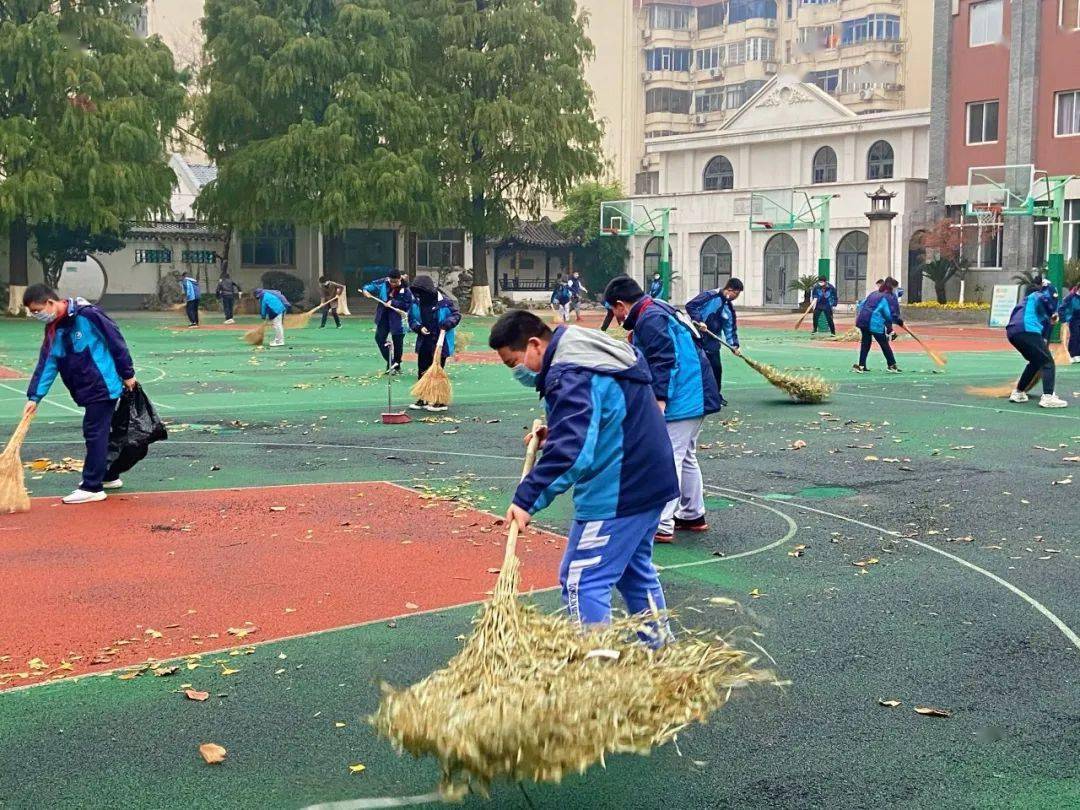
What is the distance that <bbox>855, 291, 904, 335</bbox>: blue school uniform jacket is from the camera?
21891 mm

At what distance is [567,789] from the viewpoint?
5.03 meters

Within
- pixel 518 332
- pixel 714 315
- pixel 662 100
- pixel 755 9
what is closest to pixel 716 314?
pixel 714 315

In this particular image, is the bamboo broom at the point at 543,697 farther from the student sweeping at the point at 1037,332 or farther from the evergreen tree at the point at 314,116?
the evergreen tree at the point at 314,116

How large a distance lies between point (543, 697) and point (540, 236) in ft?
188

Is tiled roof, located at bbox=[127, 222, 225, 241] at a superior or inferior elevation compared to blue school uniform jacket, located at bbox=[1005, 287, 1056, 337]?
superior

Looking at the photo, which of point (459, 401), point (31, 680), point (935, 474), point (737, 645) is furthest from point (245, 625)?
point (459, 401)

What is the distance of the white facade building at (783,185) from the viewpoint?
178 feet

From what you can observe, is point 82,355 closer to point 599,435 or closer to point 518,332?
point 518,332

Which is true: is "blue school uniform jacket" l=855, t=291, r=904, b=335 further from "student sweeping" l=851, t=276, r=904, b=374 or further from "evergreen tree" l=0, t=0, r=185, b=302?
"evergreen tree" l=0, t=0, r=185, b=302

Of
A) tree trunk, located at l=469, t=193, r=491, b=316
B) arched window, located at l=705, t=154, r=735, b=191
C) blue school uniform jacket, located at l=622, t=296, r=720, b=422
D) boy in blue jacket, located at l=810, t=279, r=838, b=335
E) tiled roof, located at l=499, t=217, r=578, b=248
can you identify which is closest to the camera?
blue school uniform jacket, located at l=622, t=296, r=720, b=422

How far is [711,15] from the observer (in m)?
83.8

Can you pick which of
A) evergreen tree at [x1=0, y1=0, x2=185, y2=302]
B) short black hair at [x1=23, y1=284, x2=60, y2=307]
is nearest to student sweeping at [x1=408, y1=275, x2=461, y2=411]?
short black hair at [x1=23, y1=284, x2=60, y2=307]

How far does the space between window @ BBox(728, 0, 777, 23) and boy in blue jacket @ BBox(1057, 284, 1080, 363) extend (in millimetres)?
59041

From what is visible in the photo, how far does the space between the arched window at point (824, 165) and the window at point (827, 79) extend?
19377mm
